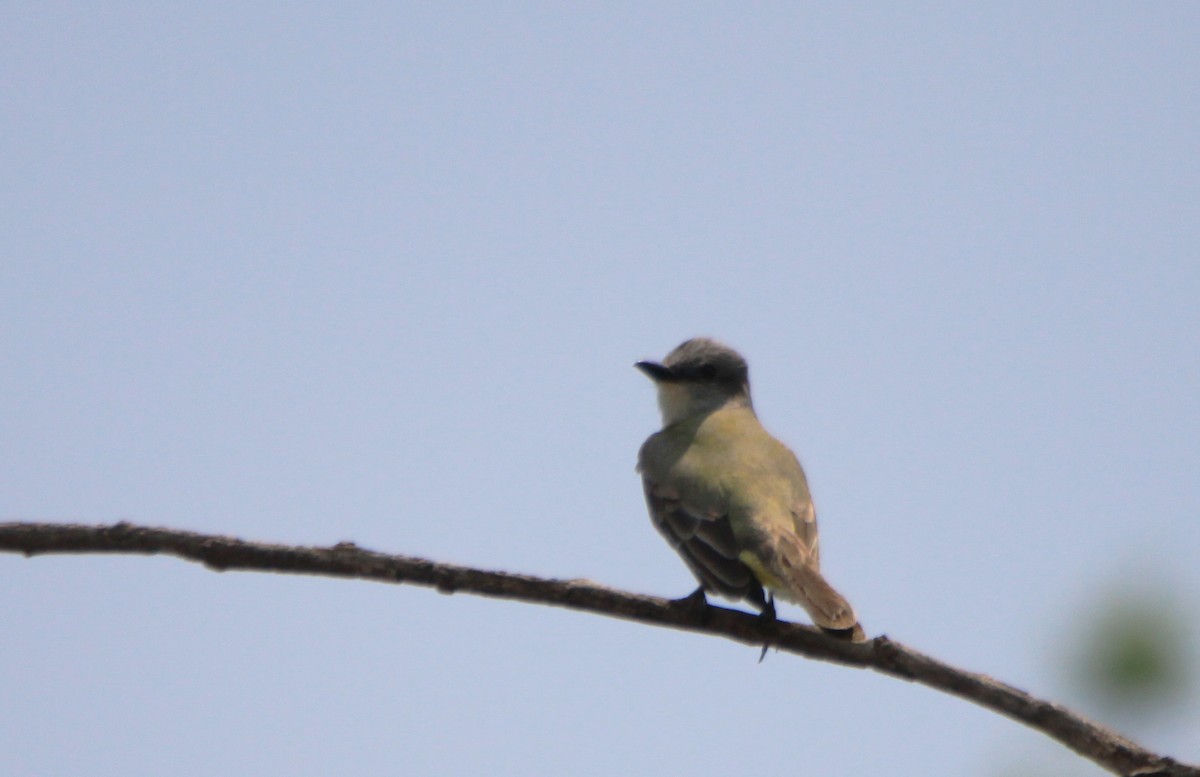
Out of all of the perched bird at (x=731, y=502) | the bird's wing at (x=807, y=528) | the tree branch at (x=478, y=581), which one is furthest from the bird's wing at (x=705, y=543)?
the tree branch at (x=478, y=581)

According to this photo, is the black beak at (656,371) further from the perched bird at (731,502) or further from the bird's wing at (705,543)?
the bird's wing at (705,543)

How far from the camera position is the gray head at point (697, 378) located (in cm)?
801

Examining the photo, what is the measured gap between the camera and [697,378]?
812 cm

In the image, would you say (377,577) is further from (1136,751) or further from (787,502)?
(787,502)

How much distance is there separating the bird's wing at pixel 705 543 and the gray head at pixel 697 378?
4.54ft

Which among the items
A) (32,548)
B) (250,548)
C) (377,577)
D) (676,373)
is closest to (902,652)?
(377,577)

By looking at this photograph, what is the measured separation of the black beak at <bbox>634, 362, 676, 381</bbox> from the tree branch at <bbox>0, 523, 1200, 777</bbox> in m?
4.16

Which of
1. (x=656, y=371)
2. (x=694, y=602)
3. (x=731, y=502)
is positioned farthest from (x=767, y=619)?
(x=656, y=371)

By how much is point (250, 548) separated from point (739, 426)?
4.08 m

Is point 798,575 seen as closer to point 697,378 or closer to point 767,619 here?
point 767,619

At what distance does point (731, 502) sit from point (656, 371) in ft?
6.57

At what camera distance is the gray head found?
8.01m

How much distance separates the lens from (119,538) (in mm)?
3596

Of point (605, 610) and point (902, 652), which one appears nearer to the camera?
point (902, 652)
